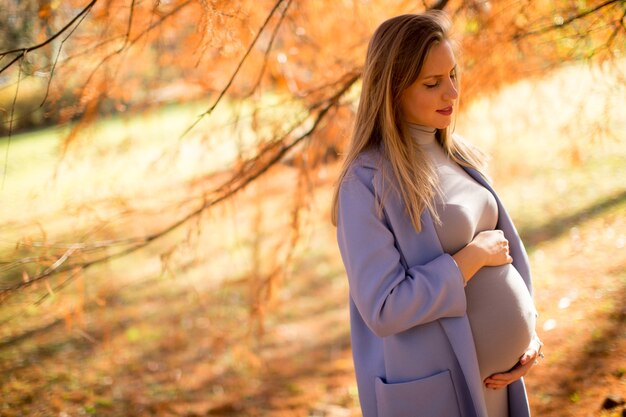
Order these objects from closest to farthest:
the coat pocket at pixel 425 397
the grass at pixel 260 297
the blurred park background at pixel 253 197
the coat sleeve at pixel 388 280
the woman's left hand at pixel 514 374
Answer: the coat sleeve at pixel 388 280
the coat pocket at pixel 425 397
the woman's left hand at pixel 514 374
the blurred park background at pixel 253 197
the grass at pixel 260 297

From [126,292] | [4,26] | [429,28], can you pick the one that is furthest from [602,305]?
[126,292]

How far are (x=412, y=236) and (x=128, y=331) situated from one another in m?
5.88

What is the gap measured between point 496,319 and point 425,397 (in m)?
0.36

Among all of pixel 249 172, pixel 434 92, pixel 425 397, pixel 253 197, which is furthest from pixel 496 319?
pixel 253 197

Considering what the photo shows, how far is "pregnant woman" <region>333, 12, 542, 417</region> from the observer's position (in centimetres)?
194

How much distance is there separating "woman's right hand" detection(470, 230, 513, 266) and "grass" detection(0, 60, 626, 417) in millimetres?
1576

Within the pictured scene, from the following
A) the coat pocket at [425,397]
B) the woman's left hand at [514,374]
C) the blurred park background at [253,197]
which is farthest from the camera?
the blurred park background at [253,197]

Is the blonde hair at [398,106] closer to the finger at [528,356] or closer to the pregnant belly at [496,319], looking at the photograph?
the pregnant belly at [496,319]

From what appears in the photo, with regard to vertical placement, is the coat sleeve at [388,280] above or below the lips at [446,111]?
below

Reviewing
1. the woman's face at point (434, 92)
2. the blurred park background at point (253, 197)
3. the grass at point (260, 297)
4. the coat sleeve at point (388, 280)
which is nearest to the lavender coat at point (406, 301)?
the coat sleeve at point (388, 280)

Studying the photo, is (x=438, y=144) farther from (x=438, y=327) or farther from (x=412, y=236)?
(x=438, y=327)

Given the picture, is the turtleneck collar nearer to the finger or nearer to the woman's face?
the woman's face

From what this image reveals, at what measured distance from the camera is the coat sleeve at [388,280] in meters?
1.91

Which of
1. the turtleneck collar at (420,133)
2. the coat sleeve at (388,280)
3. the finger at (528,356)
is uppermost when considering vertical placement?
the turtleneck collar at (420,133)
